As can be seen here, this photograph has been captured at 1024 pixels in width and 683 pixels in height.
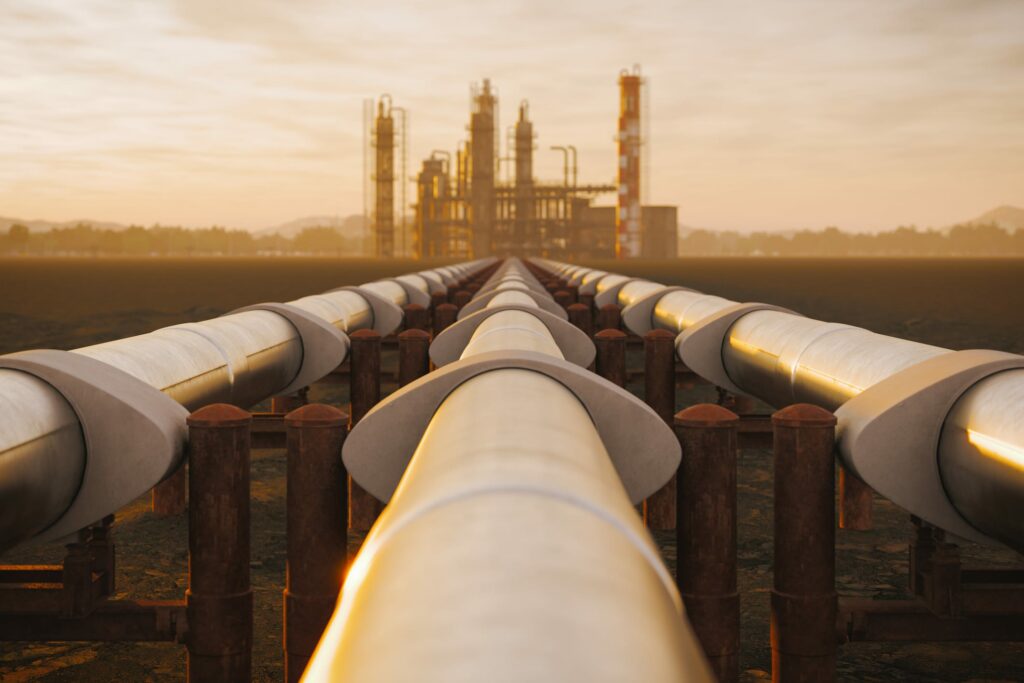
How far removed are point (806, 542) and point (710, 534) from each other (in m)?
0.34

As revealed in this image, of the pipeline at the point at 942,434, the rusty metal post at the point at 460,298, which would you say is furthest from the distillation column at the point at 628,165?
the pipeline at the point at 942,434

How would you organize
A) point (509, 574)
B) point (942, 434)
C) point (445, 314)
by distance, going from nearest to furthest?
point (509, 574), point (942, 434), point (445, 314)

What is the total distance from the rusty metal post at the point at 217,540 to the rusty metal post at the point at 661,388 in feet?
14.7

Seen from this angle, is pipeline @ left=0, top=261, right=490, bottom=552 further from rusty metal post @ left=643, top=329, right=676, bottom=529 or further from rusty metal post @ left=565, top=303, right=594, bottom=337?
rusty metal post @ left=565, top=303, right=594, bottom=337

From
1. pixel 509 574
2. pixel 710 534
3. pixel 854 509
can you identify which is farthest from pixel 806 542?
pixel 854 509

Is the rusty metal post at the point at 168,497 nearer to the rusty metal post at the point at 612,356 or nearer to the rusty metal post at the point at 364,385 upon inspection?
the rusty metal post at the point at 364,385

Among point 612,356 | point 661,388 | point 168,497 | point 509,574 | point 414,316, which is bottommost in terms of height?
point 168,497

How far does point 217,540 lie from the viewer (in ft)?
13.1

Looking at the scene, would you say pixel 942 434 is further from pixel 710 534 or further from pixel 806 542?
pixel 710 534

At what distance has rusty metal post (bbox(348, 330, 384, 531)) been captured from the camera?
7.86 m

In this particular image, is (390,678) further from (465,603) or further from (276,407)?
(276,407)

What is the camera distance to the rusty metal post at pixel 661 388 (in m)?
8.06

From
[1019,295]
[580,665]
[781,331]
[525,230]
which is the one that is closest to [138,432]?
[580,665]

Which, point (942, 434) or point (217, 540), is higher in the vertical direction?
point (942, 434)
